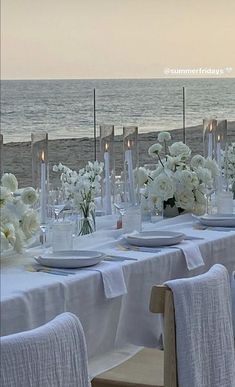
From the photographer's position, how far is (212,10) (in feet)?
75.3

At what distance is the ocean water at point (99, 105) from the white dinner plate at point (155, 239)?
20.0 meters

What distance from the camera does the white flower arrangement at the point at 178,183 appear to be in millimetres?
3438

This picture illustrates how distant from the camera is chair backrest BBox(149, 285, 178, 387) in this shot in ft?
6.99

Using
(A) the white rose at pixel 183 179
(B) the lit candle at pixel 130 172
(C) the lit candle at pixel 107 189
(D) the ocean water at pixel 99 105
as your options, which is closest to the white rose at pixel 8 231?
(B) the lit candle at pixel 130 172

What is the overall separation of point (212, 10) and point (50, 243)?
68.6 feet

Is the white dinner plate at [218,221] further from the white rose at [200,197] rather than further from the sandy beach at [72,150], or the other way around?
the sandy beach at [72,150]

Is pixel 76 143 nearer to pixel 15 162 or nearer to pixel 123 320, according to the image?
pixel 15 162

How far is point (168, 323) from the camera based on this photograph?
215cm

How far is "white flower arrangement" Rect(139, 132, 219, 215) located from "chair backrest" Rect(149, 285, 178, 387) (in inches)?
51.7

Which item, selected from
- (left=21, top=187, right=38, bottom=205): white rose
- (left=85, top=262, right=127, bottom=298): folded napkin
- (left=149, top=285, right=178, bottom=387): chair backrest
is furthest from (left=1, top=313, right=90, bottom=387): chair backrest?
(left=21, top=187, right=38, bottom=205): white rose

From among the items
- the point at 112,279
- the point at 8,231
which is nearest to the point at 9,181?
the point at 8,231

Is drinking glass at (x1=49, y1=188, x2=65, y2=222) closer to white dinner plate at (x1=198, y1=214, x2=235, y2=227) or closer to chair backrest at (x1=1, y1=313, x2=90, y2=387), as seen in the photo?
white dinner plate at (x1=198, y1=214, x2=235, y2=227)

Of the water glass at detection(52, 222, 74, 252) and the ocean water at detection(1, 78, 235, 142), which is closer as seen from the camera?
the water glass at detection(52, 222, 74, 252)

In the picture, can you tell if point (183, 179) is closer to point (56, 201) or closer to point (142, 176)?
point (142, 176)
